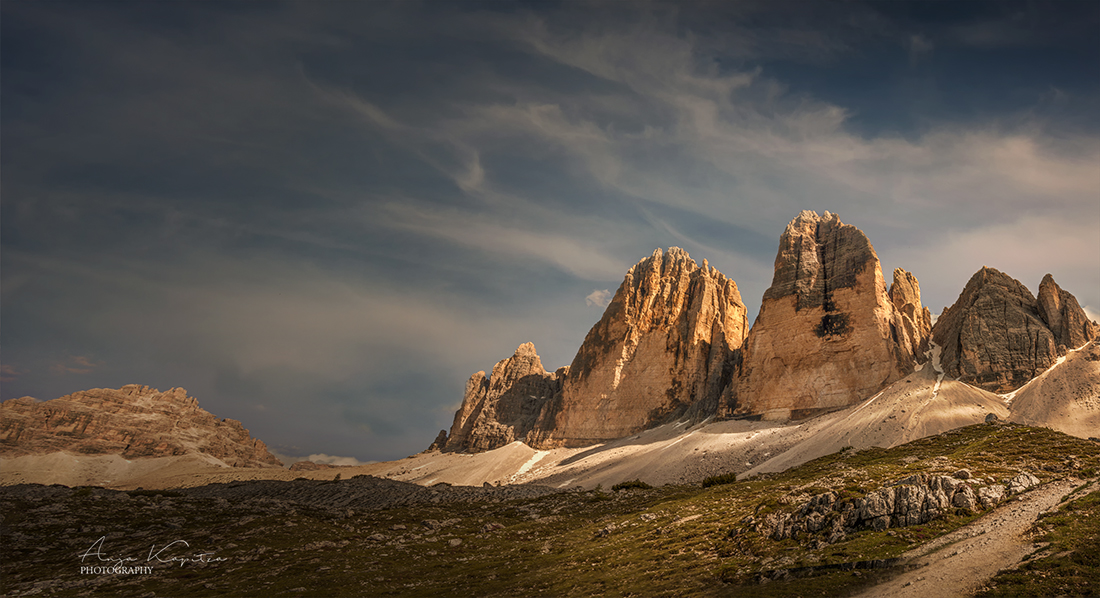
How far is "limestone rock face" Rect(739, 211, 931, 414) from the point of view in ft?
366

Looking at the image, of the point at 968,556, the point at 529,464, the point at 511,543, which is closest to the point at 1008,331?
the point at 968,556

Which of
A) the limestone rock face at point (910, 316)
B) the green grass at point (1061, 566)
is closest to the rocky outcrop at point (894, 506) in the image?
the green grass at point (1061, 566)

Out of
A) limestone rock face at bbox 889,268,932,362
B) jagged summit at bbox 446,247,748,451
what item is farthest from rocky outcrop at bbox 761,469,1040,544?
jagged summit at bbox 446,247,748,451

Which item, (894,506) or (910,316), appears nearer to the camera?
(894,506)

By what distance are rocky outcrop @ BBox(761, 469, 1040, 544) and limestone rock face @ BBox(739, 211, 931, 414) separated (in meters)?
92.4

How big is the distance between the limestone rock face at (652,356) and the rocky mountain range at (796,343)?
1.44 ft

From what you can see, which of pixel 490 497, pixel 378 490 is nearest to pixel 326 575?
pixel 490 497

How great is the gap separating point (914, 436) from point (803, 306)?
52.1 meters

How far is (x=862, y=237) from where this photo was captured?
126812mm

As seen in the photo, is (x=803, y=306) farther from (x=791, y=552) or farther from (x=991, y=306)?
(x=791, y=552)

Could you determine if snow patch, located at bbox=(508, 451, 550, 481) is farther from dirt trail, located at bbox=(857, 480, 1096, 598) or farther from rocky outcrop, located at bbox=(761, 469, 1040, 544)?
dirt trail, located at bbox=(857, 480, 1096, 598)

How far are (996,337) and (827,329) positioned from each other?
31081 mm

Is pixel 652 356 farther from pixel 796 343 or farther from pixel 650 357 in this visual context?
pixel 796 343

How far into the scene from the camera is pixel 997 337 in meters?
94.1
